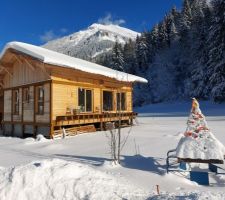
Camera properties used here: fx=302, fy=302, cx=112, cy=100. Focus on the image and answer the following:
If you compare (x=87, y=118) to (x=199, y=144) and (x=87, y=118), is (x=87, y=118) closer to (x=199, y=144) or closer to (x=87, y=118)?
(x=87, y=118)

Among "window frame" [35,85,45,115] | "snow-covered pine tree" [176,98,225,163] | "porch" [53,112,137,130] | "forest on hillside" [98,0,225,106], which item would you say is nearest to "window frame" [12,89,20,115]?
"window frame" [35,85,45,115]

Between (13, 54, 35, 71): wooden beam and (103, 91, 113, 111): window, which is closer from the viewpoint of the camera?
(13, 54, 35, 71): wooden beam

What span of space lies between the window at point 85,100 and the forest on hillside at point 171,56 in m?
27.1

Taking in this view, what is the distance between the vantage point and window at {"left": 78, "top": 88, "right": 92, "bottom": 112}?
18.2 m

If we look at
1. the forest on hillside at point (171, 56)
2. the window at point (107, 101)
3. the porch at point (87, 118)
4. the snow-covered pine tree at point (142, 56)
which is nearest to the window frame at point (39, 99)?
the porch at point (87, 118)

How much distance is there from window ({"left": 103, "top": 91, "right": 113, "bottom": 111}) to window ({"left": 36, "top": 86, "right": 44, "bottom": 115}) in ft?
15.4

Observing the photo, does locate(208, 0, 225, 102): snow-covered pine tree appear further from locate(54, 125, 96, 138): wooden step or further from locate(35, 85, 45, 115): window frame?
locate(35, 85, 45, 115): window frame

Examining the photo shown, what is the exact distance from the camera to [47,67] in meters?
16.2

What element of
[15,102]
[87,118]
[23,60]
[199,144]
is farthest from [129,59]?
[199,144]

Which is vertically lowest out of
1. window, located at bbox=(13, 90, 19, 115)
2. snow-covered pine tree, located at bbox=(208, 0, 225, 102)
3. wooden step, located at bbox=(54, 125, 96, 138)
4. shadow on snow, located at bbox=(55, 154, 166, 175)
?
shadow on snow, located at bbox=(55, 154, 166, 175)

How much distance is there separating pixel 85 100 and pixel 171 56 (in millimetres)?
56789

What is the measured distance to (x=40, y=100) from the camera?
17203mm

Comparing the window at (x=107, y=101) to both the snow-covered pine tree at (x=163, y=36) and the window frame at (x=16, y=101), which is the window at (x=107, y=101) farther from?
the snow-covered pine tree at (x=163, y=36)

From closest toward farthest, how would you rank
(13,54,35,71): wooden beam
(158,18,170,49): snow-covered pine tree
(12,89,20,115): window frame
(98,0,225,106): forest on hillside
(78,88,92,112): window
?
(13,54,35,71): wooden beam < (78,88,92,112): window < (12,89,20,115): window frame < (98,0,225,106): forest on hillside < (158,18,170,49): snow-covered pine tree
